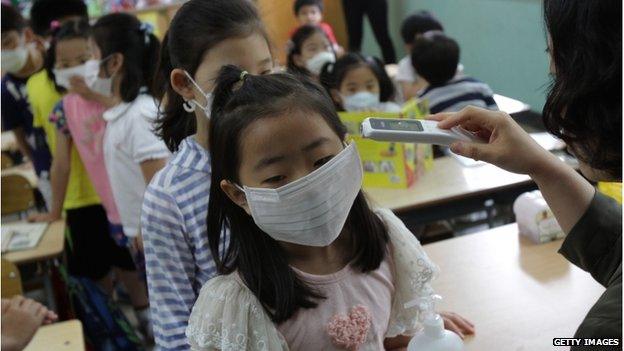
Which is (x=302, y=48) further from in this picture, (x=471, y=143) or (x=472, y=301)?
(x=471, y=143)

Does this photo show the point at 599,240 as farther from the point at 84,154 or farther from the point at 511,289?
the point at 84,154

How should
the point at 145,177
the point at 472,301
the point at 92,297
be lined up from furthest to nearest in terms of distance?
the point at 92,297 → the point at 145,177 → the point at 472,301

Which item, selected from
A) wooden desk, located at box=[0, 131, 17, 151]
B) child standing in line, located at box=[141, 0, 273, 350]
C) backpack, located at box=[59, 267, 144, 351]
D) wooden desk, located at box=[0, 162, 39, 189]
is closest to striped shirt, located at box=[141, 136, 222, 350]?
child standing in line, located at box=[141, 0, 273, 350]

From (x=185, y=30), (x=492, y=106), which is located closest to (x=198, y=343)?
(x=185, y=30)

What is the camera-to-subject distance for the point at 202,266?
4.41 feet

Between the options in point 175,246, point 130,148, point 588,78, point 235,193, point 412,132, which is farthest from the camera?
point 130,148

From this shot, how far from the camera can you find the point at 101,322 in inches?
98.7

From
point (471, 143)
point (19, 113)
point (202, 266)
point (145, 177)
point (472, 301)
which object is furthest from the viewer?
point (19, 113)

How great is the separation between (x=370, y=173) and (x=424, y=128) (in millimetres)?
1550

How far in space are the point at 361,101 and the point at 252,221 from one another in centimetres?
189

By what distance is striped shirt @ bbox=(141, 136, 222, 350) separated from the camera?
4.32 ft

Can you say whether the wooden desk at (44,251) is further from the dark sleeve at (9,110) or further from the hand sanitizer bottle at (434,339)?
the hand sanitizer bottle at (434,339)

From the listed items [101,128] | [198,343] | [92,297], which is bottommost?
[92,297]

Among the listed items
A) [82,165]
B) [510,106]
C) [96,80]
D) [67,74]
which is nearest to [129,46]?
[96,80]
